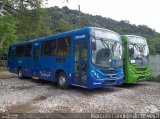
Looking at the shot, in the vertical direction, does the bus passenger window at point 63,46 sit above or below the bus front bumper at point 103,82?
above

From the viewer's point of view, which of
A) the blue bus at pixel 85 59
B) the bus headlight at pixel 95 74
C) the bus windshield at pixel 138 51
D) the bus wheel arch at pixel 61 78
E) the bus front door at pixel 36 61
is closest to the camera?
the bus headlight at pixel 95 74

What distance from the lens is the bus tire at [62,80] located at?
44.1 ft

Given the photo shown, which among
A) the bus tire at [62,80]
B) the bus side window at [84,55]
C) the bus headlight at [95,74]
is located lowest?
the bus tire at [62,80]

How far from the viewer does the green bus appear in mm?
14414

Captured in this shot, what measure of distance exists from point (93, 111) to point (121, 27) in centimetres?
4659

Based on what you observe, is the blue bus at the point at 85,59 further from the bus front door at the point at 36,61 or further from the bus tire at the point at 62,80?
the bus front door at the point at 36,61

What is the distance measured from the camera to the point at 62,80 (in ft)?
45.1

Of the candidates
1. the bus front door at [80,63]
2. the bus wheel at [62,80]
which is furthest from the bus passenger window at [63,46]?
the bus wheel at [62,80]

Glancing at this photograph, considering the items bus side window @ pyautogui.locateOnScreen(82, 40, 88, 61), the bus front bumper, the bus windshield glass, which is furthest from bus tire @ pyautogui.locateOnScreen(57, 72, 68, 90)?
the bus windshield glass

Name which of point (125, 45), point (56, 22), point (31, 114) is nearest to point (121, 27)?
point (56, 22)

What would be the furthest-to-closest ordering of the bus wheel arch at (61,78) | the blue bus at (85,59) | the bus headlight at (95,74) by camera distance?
1. the bus wheel arch at (61,78)
2. the blue bus at (85,59)
3. the bus headlight at (95,74)

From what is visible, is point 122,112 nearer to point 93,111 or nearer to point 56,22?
point 93,111

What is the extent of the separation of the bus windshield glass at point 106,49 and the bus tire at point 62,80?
244cm

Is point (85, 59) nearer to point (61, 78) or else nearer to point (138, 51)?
point (61, 78)
